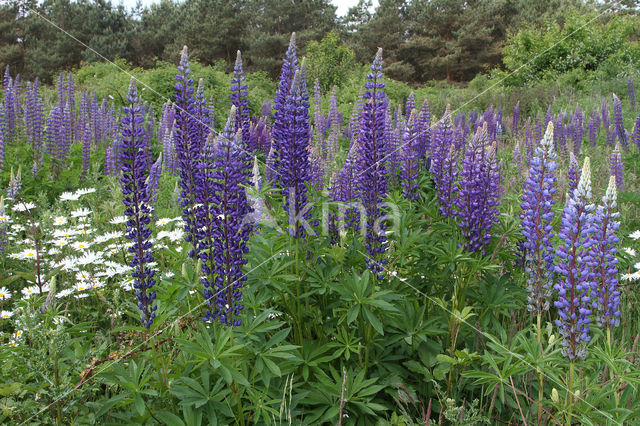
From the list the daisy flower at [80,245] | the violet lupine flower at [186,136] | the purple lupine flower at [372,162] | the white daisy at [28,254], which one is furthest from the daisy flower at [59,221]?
Result: the purple lupine flower at [372,162]

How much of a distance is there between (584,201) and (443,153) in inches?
64.9

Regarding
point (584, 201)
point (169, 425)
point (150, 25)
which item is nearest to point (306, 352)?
point (169, 425)

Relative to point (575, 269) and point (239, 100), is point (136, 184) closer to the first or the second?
point (239, 100)

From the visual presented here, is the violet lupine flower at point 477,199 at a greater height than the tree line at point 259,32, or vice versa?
the tree line at point 259,32

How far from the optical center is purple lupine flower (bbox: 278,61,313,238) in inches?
107

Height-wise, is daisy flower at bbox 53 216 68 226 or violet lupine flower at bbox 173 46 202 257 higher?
violet lupine flower at bbox 173 46 202 257

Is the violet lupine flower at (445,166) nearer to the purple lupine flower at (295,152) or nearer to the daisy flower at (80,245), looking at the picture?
the purple lupine flower at (295,152)

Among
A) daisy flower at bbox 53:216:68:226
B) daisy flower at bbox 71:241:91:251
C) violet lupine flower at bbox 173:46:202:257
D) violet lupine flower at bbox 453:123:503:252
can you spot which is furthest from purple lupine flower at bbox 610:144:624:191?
daisy flower at bbox 53:216:68:226

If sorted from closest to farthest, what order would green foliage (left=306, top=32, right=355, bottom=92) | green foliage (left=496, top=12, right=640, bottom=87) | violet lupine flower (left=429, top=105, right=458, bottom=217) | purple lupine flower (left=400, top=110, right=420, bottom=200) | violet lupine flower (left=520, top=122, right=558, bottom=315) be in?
violet lupine flower (left=520, top=122, right=558, bottom=315) → violet lupine flower (left=429, top=105, right=458, bottom=217) → purple lupine flower (left=400, top=110, right=420, bottom=200) → green foliage (left=496, top=12, right=640, bottom=87) → green foliage (left=306, top=32, right=355, bottom=92)

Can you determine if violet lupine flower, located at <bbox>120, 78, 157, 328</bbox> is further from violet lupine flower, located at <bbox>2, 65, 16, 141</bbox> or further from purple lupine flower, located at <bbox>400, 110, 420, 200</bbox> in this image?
violet lupine flower, located at <bbox>2, 65, 16, 141</bbox>

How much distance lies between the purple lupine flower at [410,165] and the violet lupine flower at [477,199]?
2.19 ft

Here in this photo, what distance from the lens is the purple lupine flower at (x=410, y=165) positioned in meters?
3.65

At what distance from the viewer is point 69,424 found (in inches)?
91.7

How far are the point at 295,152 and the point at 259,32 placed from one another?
116ft
